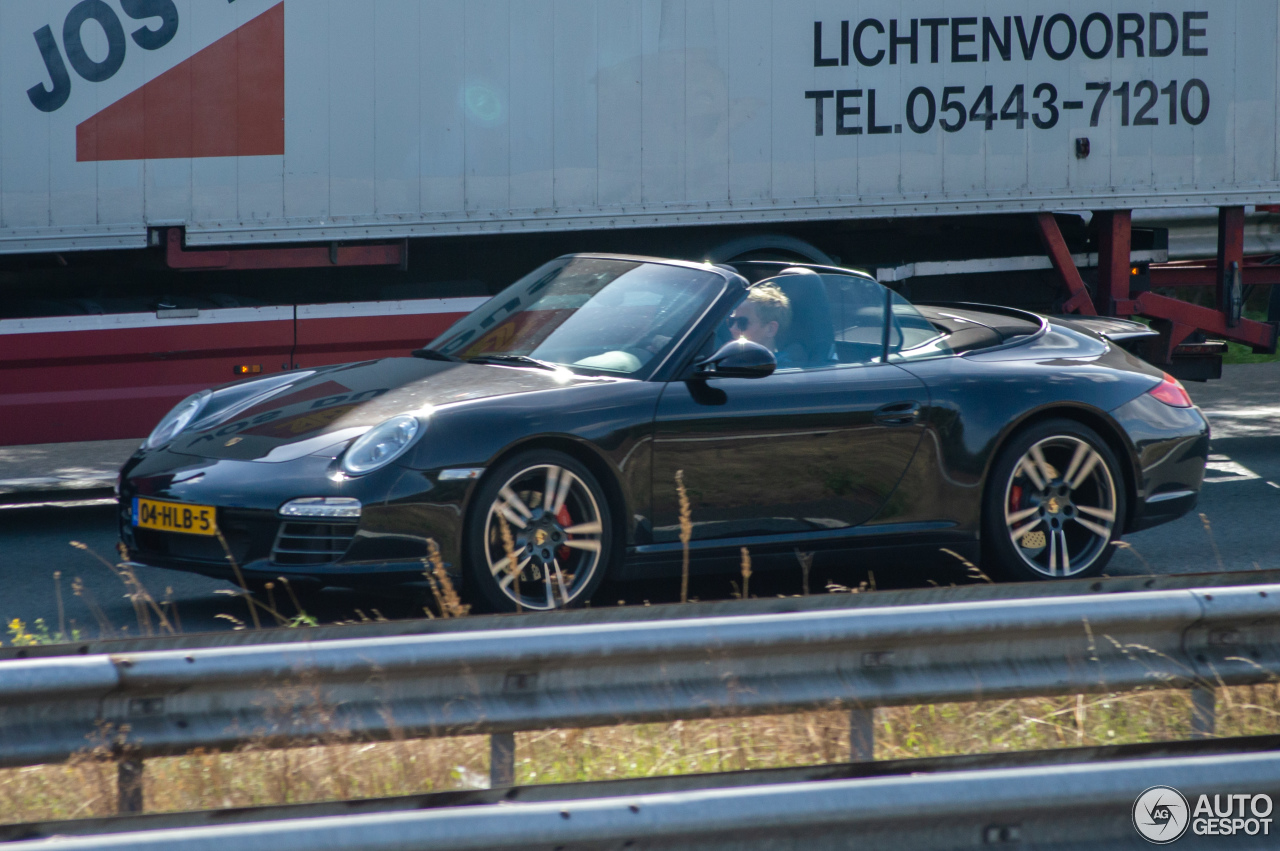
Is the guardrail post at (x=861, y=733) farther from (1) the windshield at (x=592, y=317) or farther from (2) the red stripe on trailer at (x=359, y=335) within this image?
(2) the red stripe on trailer at (x=359, y=335)

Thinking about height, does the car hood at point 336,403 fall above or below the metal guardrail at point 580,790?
above

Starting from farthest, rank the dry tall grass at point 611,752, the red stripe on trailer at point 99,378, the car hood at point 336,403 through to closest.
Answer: the red stripe on trailer at point 99,378
the car hood at point 336,403
the dry tall grass at point 611,752

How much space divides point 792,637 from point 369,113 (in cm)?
692

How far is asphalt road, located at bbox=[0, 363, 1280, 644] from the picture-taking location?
5.51 m

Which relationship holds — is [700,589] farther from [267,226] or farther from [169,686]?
[267,226]

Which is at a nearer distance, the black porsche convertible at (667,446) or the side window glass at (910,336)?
the black porsche convertible at (667,446)

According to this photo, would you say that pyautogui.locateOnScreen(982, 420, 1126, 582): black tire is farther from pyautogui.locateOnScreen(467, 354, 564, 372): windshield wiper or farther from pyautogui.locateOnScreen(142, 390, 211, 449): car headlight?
pyautogui.locateOnScreen(142, 390, 211, 449): car headlight

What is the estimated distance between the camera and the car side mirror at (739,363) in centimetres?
529

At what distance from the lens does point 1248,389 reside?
13.4 meters

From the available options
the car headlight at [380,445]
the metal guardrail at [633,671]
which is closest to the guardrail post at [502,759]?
the metal guardrail at [633,671]

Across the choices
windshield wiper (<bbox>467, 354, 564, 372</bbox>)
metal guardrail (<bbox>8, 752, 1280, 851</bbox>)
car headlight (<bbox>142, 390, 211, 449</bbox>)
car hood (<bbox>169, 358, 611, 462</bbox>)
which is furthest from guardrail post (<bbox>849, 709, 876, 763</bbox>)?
car headlight (<bbox>142, 390, 211, 449</bbox>)

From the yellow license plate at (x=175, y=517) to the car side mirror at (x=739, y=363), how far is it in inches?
70.4

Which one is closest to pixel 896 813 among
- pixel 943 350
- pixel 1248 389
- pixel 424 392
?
pixel 424 392

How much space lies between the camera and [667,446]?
5266 millimetres
